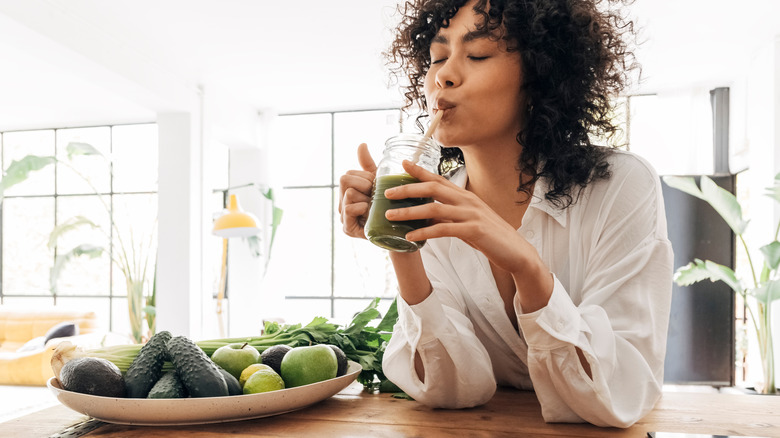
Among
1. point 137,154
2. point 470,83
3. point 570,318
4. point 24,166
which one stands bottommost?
point 570,318

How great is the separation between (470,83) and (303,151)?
7.57m

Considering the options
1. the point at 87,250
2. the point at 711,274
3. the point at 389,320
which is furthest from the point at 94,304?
the point at 389,320

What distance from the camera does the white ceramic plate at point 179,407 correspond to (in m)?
0.90

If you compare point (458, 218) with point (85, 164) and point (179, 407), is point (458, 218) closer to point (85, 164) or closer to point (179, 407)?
point (179, 407)

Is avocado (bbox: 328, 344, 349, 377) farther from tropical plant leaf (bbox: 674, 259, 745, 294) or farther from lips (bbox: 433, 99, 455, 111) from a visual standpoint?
tropical plant leaf (bbox: 674, 259, 745, 294)

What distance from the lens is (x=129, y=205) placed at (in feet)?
29.6

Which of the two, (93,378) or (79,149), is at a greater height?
(79,149)

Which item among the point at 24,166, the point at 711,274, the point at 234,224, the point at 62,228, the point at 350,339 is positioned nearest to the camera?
the point at 350,339

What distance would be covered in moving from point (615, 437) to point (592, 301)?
0.22m

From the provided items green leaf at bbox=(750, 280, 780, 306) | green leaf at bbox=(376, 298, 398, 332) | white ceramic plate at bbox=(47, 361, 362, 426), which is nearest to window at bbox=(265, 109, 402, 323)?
green leaf at bbox=(750, 280, 780, 306)

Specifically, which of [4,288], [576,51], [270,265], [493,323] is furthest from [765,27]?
[4,288]

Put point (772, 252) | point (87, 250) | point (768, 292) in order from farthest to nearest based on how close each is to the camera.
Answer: point (87, 250) < point (768, 292) < point (772, 252)

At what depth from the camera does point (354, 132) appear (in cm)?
830

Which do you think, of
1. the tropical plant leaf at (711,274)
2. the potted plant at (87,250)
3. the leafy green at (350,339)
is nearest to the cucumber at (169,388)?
the leafy green at (350,339)
